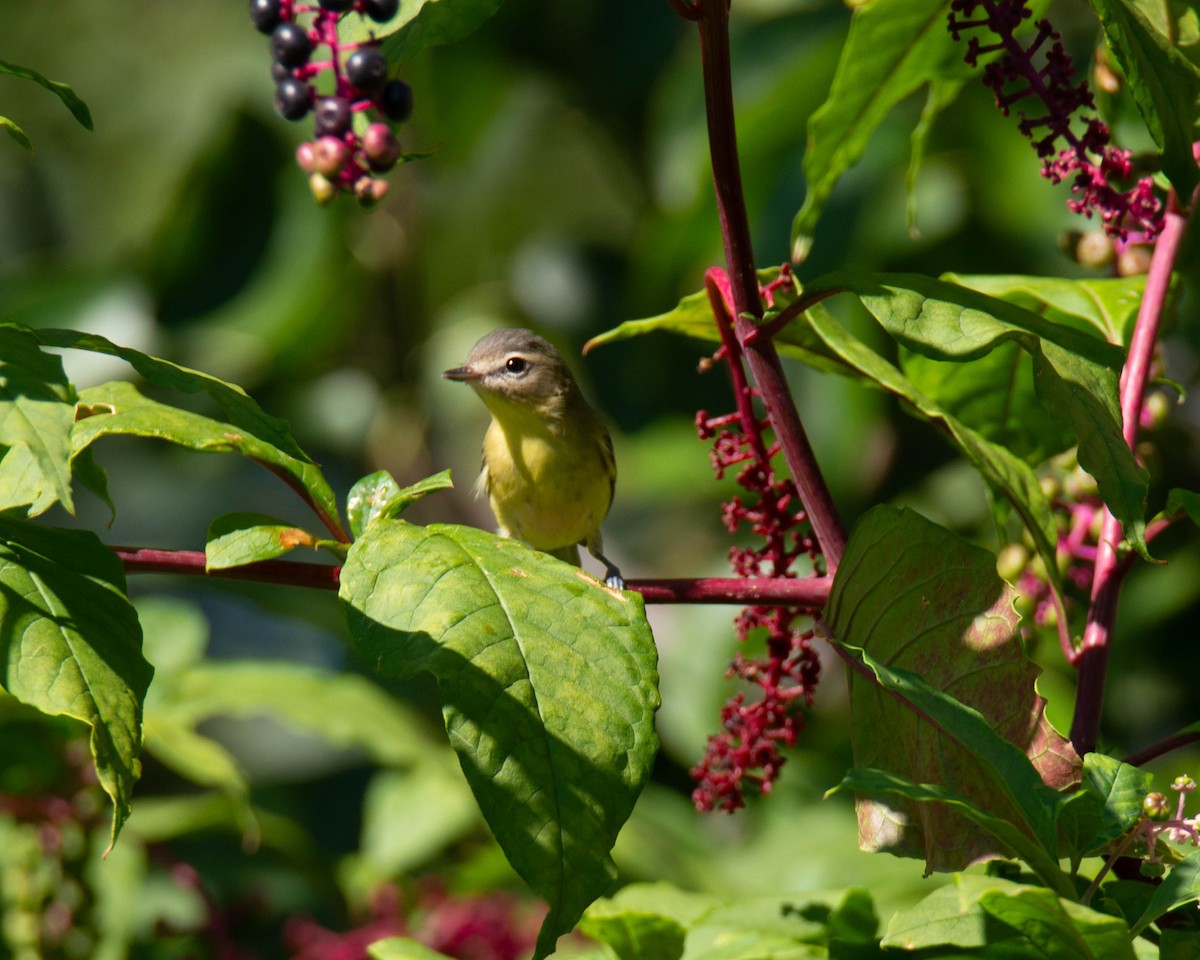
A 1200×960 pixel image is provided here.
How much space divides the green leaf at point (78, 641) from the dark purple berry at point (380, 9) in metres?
0.65

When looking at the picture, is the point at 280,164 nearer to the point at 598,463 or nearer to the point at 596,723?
the point at 598,463

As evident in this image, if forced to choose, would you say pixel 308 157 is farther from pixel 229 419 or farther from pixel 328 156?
pixel 229 419

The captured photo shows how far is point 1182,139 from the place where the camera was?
1542 millimetres

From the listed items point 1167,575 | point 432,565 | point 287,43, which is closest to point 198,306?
point 1167,575

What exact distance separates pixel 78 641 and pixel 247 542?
22 cm

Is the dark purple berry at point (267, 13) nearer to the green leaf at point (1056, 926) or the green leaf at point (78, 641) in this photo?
the green leaf at point (78, 641)

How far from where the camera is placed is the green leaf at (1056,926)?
126 cm

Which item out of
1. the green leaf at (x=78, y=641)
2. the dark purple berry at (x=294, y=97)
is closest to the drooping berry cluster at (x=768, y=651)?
the dark purple berry at (x=294, y=97)

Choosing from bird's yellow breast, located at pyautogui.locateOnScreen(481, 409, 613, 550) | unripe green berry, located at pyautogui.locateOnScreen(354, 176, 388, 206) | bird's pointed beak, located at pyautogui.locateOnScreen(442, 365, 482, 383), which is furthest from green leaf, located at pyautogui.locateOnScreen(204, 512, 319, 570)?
bird's yellow breast, located at pyautogui.locateOnScreen(481, 409, 613, 550)

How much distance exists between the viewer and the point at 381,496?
1.68 metres

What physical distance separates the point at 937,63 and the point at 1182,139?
0.58 meters

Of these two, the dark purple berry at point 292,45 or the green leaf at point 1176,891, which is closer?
the green leaf at point 1176,891

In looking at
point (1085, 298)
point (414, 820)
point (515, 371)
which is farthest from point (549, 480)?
point (1085, 298)

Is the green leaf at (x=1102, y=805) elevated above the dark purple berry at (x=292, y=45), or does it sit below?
below
